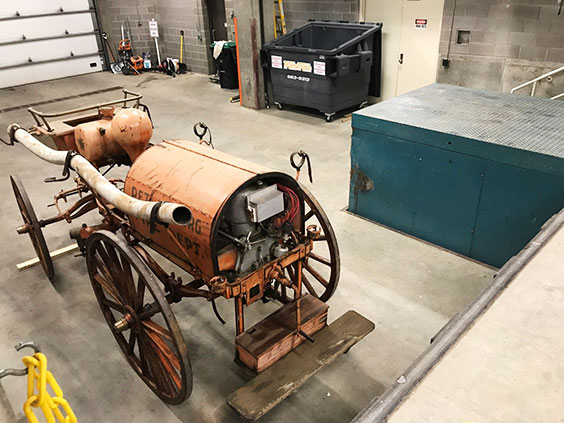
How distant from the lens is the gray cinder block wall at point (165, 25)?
1045 centimetres

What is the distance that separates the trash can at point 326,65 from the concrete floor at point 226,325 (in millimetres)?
2012

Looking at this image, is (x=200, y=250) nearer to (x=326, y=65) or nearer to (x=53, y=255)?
(x=53, y=255)

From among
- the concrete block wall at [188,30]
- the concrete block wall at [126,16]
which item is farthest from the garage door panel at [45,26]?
the concrete block wall at [188,30]

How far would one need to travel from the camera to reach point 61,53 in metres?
10.6

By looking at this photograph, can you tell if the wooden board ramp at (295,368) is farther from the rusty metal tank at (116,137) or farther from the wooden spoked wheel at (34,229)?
the wooden spoked wheel at (34,229)

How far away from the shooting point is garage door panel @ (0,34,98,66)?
992 centimetres

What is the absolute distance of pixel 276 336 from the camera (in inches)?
104

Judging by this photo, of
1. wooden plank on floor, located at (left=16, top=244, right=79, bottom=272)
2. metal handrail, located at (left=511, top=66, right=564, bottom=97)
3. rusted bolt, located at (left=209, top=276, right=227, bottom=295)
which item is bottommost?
wooden plank on floor, located at (left=16, top=244, right=79, bottom=272)

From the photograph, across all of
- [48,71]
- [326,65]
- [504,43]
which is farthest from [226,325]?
[48,71]

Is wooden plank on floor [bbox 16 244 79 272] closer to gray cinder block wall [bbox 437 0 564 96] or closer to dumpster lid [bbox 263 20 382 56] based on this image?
dumpster lid [bbox 263 20 382 56]

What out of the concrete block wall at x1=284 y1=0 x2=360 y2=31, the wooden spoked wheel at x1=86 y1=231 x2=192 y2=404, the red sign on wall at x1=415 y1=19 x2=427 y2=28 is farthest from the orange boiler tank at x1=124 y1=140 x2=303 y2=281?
the concrete block wall at x1=284 y1=0 x2=360 y2=31

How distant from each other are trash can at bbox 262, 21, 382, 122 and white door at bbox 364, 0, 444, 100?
178 millimetres

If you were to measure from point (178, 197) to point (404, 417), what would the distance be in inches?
68.0

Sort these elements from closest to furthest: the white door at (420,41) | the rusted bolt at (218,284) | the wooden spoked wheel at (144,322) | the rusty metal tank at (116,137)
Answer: the wooden spoked wheel at (144,322)
the rusted bolt at (218,284)
the rusty metal tank at (116,137)
the white door at (420,41)
